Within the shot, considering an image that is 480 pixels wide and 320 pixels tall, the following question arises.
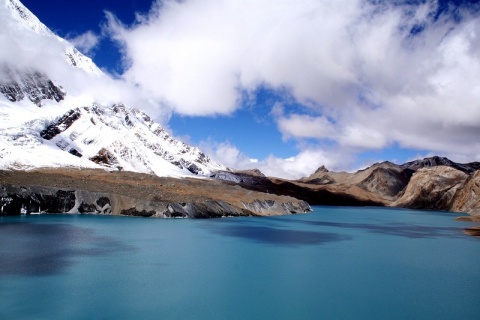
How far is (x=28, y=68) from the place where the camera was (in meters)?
161

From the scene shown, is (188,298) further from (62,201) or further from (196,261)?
(62,201)

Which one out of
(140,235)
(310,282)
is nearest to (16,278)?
(310,282)

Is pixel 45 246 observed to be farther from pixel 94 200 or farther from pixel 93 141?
pixel 93 141

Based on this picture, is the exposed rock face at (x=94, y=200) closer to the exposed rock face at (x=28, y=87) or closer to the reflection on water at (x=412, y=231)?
the reflection on water at (x=412, y=231)

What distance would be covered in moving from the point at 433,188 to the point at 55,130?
141 metres

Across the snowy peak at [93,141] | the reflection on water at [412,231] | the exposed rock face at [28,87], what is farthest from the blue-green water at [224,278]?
the exposed rock face at [28,87]

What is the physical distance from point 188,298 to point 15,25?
677 ft

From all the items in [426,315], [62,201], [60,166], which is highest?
[60,166]

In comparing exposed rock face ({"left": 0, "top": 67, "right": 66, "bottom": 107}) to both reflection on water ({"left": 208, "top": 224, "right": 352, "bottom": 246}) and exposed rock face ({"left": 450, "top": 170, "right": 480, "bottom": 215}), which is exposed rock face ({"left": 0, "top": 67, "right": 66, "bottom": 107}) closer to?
reflection on water ({"left": 208, "top": 224, "right": 352, "bottom": 246})

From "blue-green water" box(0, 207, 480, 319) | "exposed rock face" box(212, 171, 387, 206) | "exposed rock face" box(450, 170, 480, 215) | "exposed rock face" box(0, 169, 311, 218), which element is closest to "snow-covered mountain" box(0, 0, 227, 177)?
"exposed rock face" box(212, 171, 387, 206)

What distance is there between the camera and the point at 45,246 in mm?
30219

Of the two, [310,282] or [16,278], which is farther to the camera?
[310,282]

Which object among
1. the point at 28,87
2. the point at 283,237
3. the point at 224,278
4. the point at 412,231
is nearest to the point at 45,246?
the point at 224,278

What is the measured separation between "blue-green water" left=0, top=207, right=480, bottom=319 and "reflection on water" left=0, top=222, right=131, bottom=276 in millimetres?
78
